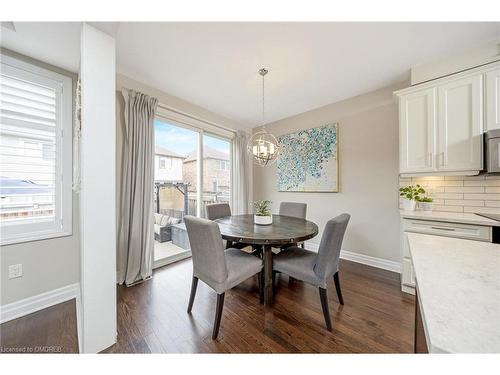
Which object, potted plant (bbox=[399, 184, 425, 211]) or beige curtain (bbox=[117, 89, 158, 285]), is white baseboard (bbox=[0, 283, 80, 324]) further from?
potted plant (bbox=[399, 184, 425, 211])

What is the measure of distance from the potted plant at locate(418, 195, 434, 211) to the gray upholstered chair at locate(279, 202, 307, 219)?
1.33 m

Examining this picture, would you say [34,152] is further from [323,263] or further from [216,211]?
[323,263]

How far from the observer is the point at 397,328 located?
1558 millimetres

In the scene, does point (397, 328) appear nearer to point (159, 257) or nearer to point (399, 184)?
point (399, 184)

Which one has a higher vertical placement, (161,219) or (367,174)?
(367,174)

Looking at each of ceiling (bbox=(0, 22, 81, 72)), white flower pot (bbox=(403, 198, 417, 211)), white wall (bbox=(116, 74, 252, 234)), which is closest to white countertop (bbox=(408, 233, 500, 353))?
white flower pot (bbox=(403, 198, 417, 211))

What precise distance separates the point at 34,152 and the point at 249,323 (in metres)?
2.59

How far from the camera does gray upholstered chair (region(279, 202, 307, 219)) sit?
9.45 feet

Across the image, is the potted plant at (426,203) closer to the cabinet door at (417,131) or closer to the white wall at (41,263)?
the cabinet door at (417,131)

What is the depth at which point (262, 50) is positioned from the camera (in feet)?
6.34

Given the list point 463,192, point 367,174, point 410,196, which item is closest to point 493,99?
point 463,192
